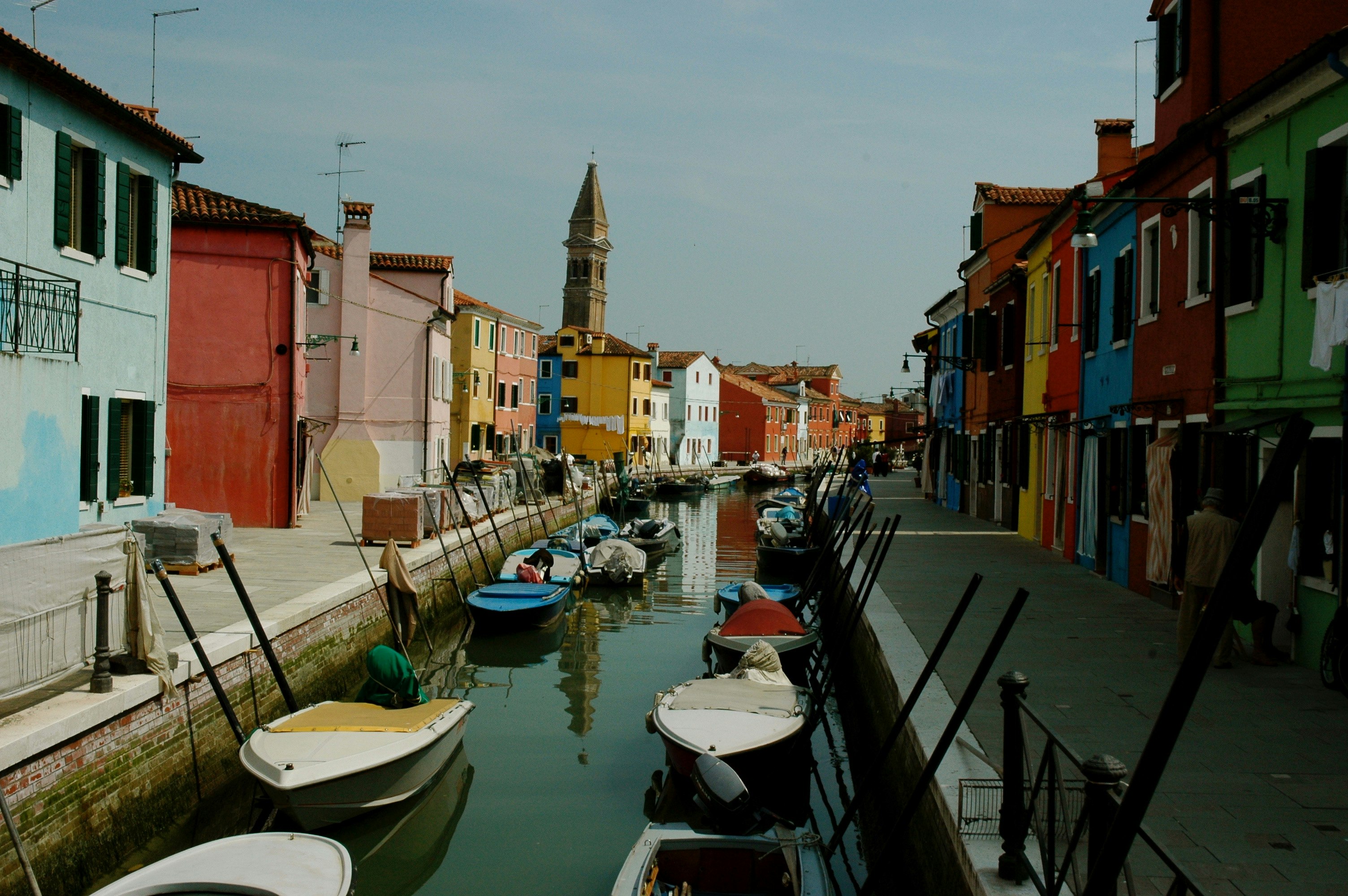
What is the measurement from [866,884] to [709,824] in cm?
184

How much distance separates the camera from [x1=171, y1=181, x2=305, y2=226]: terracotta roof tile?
72.5ft

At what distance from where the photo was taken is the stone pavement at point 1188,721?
18.5 feet

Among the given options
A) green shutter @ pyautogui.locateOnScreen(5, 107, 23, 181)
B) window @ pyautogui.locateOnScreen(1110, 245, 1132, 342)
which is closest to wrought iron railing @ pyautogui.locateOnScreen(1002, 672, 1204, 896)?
window @ pyautogui.locateOnScreen(1110, 245, 1132, 342)

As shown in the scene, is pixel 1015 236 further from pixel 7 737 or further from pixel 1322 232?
pixel 7 737

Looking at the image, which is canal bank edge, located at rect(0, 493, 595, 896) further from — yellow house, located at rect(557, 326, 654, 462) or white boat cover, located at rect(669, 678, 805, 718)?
yellow house, located at rect(557, 326, 654, 462)

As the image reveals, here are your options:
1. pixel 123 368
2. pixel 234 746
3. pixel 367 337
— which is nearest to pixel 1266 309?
pixel 234 746

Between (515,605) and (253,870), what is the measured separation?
36.8ft

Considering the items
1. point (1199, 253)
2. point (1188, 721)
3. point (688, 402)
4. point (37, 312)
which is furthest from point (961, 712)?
point (688, 402)

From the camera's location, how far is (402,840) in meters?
9.74

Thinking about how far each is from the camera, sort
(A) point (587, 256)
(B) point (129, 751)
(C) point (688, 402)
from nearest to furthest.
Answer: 1. (B) point (129, 751)
2. (C) point (688, 402)
3. (A) point (587, 256)

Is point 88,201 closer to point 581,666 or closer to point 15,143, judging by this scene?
point 15,143

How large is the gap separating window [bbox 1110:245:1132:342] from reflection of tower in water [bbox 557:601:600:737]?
8.92m

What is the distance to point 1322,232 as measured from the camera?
959cm

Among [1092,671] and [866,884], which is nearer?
[866,884]
